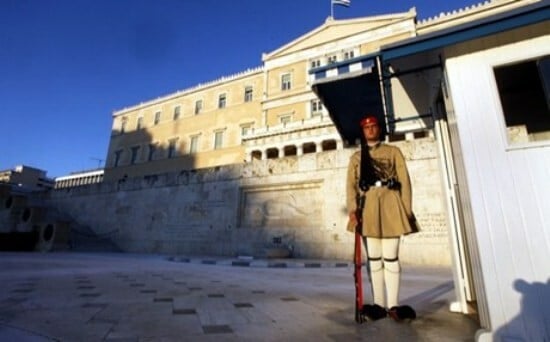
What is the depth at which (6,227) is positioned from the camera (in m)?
18.1

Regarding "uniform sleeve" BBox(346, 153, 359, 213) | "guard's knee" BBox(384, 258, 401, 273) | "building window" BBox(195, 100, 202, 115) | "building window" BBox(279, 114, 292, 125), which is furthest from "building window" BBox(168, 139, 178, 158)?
"guard's knee" BBox(384, 258, 401, 273)

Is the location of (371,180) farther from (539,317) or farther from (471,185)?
(539,317)

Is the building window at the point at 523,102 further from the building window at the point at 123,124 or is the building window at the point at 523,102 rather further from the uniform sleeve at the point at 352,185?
the building window at the point at 123,124

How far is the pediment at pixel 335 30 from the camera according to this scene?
2330 centimetres

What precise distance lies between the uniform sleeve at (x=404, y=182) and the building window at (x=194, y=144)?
1143 inches

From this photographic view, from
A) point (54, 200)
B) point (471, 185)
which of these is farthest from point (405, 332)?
point (54, 200)

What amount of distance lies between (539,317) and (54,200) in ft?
84.8

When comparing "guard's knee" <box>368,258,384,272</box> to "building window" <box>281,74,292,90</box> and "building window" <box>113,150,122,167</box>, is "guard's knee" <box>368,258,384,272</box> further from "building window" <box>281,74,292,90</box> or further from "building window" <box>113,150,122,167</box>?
"building window" <box>113,150,122,167</box>

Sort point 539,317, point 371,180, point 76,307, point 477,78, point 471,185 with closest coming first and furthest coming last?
point 539,317
point 471,185
point 477,78
point 371,180
point 76,307

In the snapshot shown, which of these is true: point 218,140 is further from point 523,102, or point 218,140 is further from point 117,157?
point 523,102

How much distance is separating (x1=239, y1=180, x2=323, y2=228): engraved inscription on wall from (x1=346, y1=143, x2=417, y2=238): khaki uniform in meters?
9.46

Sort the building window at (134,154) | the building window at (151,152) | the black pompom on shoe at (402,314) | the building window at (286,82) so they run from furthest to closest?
the building window at (134,154), the building window at (151,152), the building window at (286,82), the black pompom on shoe at (402,314)

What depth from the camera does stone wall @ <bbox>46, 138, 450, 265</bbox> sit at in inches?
424

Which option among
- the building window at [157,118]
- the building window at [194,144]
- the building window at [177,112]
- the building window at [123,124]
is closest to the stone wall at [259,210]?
the building window at [194,144]
